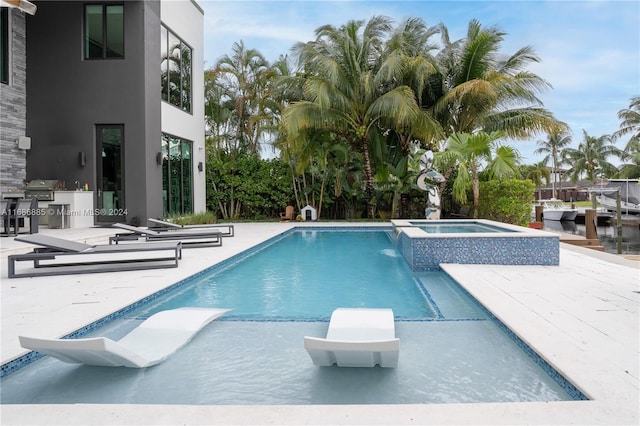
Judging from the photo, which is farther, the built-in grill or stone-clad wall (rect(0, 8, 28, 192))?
stone-clad wall (rect(0, 8, 28, 192))

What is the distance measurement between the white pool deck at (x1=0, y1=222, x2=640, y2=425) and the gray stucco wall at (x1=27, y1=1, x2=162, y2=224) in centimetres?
478

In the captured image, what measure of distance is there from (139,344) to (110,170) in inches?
377

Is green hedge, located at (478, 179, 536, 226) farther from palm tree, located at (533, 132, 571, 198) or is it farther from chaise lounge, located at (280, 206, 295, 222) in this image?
palm tree, located at (533, 132, 571, 198)

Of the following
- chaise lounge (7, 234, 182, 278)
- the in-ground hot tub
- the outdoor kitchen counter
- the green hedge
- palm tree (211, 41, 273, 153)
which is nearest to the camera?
chaise lounge (7, 234, 182, 278)

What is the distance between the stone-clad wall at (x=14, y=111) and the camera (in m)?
10.6

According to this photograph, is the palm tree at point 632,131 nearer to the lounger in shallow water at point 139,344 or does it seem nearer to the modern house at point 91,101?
the modern house at point 91,101

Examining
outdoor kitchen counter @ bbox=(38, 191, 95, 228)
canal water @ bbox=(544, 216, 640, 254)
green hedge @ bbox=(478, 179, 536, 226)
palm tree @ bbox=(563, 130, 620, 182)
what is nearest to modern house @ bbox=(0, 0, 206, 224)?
outdoor kitchen counter @ bbox=(38, 191, 95, 228)

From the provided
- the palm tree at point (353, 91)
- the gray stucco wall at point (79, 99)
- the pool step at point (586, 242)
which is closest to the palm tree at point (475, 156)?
the palm tree at point (353, 91)

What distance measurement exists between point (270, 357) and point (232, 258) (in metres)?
4.41

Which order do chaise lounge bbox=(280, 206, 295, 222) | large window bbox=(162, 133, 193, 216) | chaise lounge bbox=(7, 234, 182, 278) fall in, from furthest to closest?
1. chaise lounge bbox=(280, 206, 295, 222)
2. large window bbox=(162, 133, 193, 216)
3. chaise lounge bbox=(7, 234, 182, 278)

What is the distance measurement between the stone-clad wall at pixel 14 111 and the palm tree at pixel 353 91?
6.93m

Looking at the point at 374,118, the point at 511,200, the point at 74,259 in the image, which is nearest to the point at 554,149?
the point at 511,200

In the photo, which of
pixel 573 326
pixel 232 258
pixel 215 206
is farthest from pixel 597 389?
pixel 215 206

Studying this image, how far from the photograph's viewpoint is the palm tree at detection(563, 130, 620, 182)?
44.4 meters
